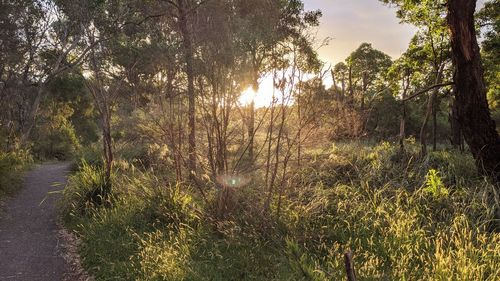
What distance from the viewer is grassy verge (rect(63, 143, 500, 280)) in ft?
14.4

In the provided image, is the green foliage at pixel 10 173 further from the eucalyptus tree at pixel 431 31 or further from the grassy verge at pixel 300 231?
the eucalyptus tree at pixel 431 31

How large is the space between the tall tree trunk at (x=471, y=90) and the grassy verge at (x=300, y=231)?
0.62m

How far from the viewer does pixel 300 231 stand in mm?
5660

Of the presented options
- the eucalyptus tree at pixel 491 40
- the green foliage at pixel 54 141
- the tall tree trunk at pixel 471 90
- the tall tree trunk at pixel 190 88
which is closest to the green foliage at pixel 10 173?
the tall tree trunk at pixel 190 88

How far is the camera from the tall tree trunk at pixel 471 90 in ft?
21.4

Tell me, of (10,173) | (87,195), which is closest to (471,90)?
(87,195)

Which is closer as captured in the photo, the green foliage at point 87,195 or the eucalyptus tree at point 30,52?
the green foliage at point 87,195

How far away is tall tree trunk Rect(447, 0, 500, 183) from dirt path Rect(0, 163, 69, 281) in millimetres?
7018

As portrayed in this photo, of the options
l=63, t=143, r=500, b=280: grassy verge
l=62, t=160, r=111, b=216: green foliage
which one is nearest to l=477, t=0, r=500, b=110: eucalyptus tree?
l=63, t=143, r=500, b=280: grassy verge

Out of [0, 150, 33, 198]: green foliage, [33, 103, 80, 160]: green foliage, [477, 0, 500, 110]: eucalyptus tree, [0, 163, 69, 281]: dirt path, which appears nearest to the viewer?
[0, 163, 69, 281]: dirt path

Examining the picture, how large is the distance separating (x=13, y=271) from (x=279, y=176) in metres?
4.96

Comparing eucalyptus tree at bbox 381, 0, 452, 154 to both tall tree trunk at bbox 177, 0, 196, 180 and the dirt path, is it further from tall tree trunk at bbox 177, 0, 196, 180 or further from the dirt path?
the dirt path

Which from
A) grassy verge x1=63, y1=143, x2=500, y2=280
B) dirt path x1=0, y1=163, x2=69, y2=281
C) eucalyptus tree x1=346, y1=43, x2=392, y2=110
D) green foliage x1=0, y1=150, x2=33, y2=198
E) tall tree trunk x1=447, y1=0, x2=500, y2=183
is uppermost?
eucalyptus tree x1=346, y1=43, x2=392, y2=110

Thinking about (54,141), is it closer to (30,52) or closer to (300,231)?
(30,52)
